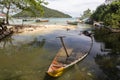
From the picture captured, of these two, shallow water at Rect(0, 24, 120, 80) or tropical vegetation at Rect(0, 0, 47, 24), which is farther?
tropical vegetation at Rect(0, 0, 47, 24)

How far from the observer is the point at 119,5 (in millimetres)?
57781

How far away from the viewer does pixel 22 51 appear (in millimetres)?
24609

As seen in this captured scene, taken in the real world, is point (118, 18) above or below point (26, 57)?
above

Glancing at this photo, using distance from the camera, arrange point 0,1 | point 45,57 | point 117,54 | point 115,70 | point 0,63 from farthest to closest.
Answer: point 0,1 < point 117,54 < point 45,57 < point 0,63 < point 115,70

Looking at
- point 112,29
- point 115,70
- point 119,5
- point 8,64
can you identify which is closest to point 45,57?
point 8,64

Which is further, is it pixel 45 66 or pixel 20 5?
pixel 20 5

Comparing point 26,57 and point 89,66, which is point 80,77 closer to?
point 89,66

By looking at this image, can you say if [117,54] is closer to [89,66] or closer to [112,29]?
[89,66]

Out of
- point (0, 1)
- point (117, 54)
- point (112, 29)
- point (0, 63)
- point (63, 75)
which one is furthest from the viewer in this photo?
point (112, 29)

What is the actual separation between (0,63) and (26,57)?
11.0 feet

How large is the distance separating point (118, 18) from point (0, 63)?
38427mm

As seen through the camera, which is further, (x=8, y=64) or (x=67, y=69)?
(x=8, y=64)

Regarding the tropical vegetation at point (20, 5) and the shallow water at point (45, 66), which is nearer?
the shallow water at point (45, 66)

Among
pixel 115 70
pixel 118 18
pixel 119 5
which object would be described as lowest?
pixel 115 70
